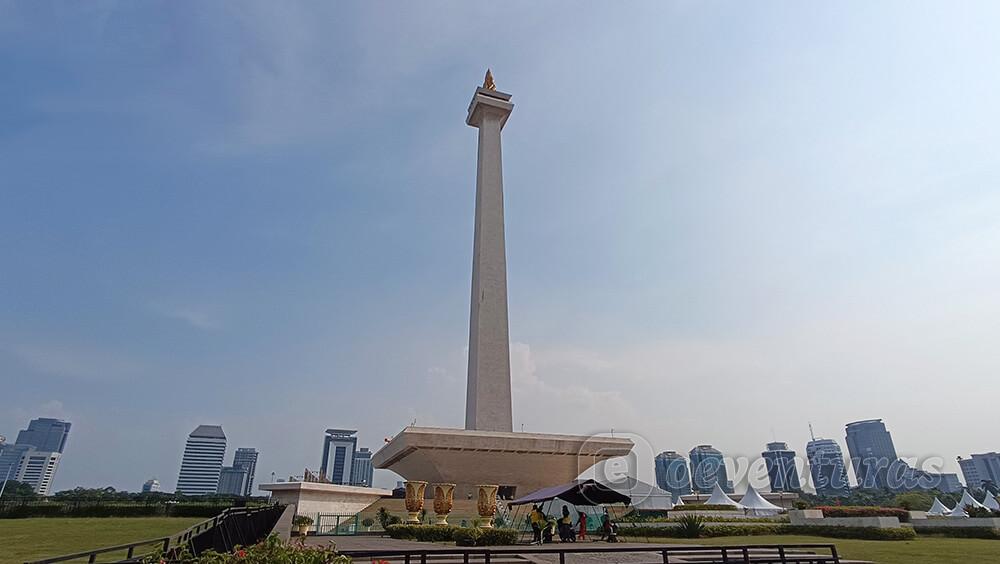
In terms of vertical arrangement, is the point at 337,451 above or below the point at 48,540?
above

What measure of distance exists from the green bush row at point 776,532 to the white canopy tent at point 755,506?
12.6m

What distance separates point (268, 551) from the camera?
4836 millimetres

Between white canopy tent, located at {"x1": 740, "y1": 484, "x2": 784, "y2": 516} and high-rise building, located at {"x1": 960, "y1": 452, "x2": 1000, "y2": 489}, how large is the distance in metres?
83.6

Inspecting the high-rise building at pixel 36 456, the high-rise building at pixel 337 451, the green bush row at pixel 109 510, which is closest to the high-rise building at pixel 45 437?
the high-rise building at pixel 36 456

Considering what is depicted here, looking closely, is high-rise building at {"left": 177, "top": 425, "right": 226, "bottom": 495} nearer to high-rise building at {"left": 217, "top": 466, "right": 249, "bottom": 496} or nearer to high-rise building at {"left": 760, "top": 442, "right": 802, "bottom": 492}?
high-rise building at {"left": 217, "top": 466, "right": 249, "bottom": 496}

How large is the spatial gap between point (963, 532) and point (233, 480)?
207 metres

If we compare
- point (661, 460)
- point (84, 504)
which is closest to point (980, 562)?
point (84, 504)

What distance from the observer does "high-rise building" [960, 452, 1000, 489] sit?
3836 inches

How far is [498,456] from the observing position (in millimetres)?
29656

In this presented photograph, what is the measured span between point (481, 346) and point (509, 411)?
13.4 feet

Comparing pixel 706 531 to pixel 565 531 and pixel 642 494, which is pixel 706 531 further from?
pixel 642 494

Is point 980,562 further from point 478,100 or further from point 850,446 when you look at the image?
point 850,446

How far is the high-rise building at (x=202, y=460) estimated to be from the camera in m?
180

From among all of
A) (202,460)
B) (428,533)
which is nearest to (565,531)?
(428,533)
